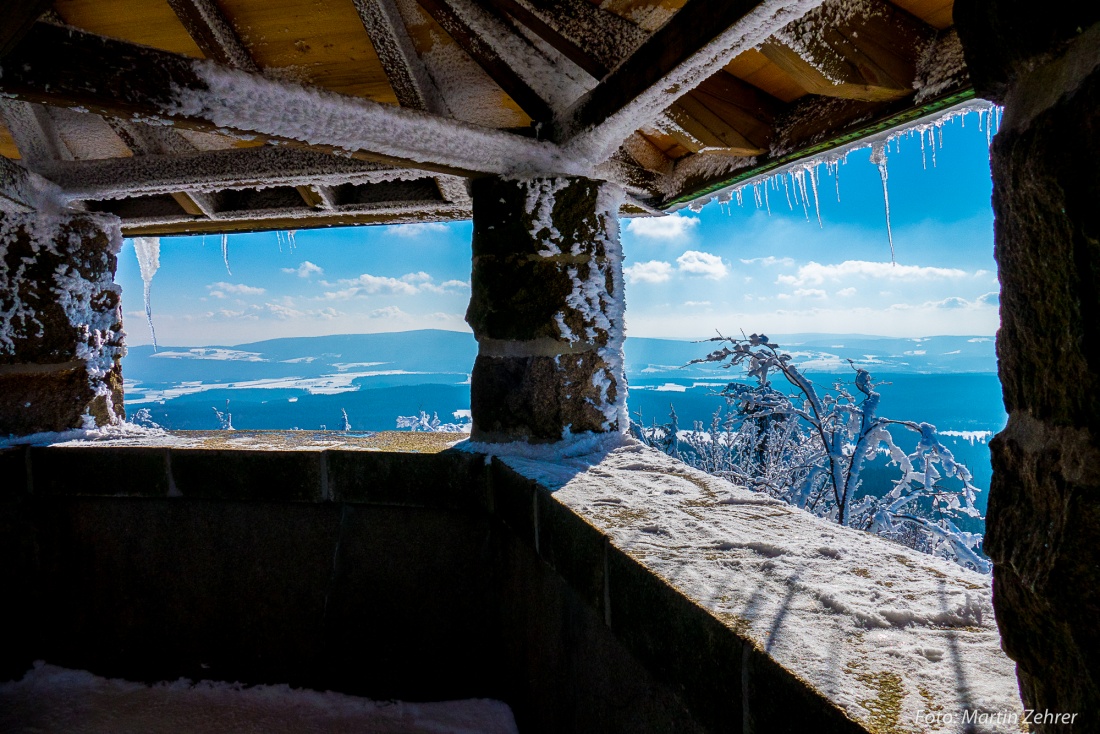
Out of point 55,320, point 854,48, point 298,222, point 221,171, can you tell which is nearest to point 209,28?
point 221,171

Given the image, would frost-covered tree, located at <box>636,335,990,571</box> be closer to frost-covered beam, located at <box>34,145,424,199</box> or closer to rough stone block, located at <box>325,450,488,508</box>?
rough stone block, located at <box>325,450,488,508</box>

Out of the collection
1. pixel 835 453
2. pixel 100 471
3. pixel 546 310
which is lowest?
pixel 835 453

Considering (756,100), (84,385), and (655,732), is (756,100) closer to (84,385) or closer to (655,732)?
(655,732)

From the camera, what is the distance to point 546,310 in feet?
6.97

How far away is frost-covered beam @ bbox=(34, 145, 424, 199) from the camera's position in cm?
221

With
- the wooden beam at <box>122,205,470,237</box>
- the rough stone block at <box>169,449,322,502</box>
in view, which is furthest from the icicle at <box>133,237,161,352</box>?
the rough stone block at <box>169,449,322,502</box>

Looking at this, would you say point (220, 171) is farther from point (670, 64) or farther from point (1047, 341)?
point (1047, 341)

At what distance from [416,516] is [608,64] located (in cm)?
167

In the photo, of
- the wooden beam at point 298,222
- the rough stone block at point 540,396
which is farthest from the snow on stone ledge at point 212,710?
the wooden beam at point 298,222

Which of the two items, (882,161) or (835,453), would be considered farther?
(835,453)

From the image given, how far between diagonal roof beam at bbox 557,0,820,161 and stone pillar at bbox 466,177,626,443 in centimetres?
26

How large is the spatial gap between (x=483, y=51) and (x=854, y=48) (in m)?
1.13

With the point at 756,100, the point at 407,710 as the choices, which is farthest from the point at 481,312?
the point at 407,710

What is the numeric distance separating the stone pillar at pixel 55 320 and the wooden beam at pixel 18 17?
1553 millimetres
